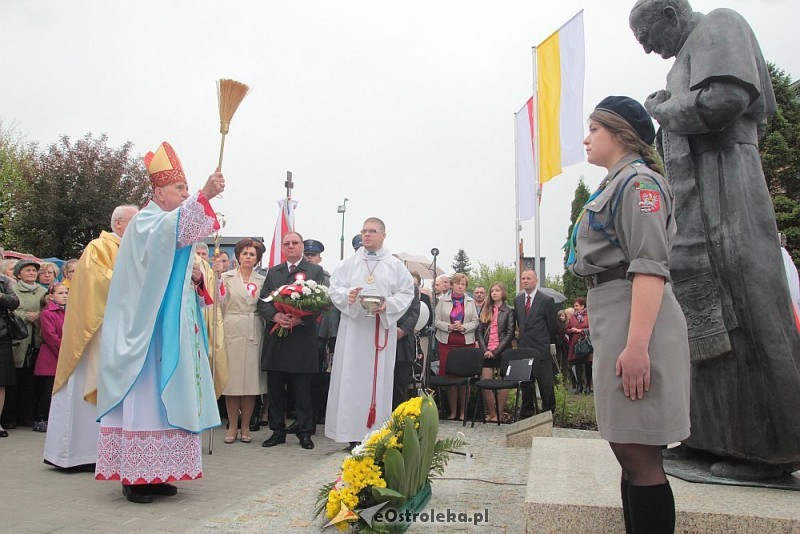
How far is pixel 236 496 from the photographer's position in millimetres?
5047

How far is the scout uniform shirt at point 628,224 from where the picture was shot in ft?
7.88

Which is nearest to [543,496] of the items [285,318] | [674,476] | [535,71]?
[674,476]

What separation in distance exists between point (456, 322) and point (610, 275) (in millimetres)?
7514

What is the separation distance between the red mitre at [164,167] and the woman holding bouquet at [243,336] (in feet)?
7.51

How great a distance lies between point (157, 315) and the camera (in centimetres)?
498

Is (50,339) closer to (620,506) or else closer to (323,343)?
(323,343)

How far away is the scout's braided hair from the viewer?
8.86 feet

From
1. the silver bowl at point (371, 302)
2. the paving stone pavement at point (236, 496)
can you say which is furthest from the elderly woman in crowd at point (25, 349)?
the silver bowl at point (371, 302)

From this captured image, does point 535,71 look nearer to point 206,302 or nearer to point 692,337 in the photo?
point 206,302

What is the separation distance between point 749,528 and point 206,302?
4280 mm

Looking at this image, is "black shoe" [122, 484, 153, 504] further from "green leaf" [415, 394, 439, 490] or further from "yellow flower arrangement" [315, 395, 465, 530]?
"green leaf" [415, 394, 439, 490]

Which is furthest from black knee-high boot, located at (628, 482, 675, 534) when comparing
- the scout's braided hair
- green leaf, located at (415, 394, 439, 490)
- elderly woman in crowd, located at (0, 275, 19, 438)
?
elderly woman in crowd, located at (0, 275, 19, 438)

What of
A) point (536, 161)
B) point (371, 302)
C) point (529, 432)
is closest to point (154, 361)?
point (371, 302)

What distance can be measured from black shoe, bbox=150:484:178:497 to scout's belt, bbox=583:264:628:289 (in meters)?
3.73
